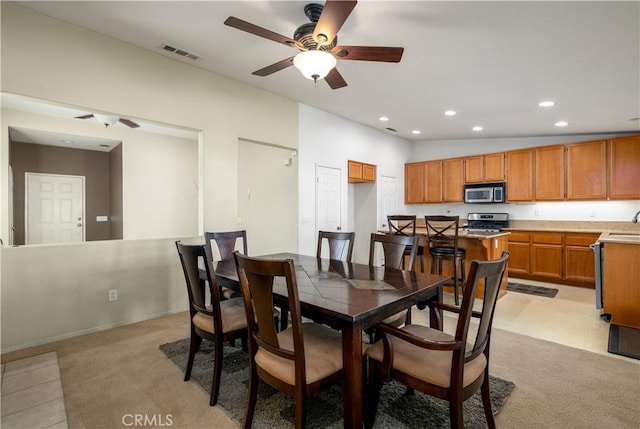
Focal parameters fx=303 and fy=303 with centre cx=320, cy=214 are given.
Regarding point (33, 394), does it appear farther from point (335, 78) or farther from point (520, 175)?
point (520, 175)

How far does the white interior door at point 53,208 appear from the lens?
5242 mm

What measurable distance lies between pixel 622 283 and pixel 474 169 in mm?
3325

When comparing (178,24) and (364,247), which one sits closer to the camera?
(178,24)

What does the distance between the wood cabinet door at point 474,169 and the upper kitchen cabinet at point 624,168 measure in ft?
6.02

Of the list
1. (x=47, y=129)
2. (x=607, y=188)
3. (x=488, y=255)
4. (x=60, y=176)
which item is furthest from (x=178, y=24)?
(x=607, y=188)

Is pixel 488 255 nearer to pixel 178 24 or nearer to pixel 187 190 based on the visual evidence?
pixel 178 24

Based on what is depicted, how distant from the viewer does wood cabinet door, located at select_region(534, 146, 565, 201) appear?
511 cm

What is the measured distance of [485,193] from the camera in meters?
5.82

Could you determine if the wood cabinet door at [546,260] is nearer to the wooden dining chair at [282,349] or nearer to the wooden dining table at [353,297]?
the wooden dining table at [353,297]

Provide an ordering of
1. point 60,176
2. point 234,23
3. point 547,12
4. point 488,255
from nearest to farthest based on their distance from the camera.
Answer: point 234,23 < point 547,12 < point 488,255 < point 60,176

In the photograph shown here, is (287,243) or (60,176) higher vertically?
(60,176)

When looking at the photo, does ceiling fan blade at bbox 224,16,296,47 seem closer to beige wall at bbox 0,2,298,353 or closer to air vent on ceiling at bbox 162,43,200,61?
air vent on ceiling at bbox 162,43,200,61

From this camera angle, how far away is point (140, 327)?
10.6 feet

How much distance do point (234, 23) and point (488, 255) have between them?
3.85 meters
